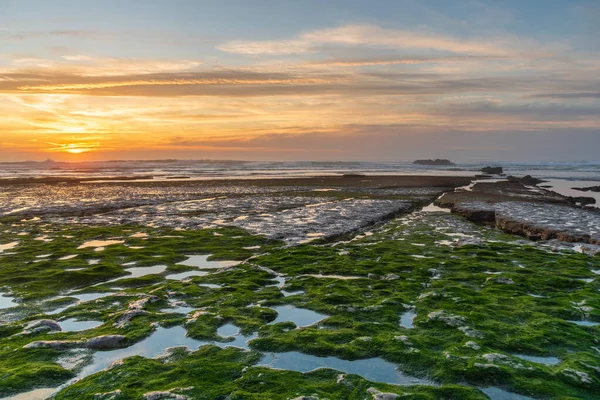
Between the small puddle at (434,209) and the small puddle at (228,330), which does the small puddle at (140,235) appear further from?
the small puddle at (434,209)

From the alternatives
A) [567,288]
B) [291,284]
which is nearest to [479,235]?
[567,288]

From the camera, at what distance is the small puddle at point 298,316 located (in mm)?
12555

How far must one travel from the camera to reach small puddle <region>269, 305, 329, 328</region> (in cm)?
1255

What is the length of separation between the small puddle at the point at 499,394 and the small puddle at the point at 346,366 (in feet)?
3.40

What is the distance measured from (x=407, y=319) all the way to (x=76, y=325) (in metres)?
8.99

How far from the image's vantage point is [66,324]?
39.8 ft

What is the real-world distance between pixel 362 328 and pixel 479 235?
18018mm

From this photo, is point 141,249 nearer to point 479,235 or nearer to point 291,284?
point 291,284

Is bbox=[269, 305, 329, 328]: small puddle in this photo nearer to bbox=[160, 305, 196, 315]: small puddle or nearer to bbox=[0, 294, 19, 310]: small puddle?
bbox=[160, 305, 196, 315]: small puddle

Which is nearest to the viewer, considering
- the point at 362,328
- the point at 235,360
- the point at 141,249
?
the point at 235,360

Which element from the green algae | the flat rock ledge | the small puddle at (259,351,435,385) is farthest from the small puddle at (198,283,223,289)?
the flat rock ledge

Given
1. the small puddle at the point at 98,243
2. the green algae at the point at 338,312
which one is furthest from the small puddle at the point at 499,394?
the small puddle at the point at 98,243

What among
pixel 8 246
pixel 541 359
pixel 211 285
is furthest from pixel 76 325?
pixel 8 246

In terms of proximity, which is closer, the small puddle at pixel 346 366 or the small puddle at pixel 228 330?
the small puddle at pixel 346 366
